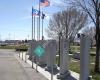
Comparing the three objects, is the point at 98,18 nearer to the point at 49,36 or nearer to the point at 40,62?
the point at 40,62

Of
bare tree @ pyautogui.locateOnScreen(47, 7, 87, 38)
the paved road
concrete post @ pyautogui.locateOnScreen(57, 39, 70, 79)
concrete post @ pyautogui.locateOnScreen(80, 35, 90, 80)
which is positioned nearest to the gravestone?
concrete post @ pyautogui.locateOnScreen(57, 39, 70, 79)

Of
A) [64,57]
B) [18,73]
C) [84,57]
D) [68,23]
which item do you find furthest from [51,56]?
[68,23]

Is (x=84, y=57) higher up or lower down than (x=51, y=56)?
higher up

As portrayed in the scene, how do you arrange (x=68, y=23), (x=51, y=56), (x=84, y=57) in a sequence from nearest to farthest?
1. (x=84, y=57)
2. (x=51, y=56)
3. (x=68, y=23)

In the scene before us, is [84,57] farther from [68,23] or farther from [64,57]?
[68,23]

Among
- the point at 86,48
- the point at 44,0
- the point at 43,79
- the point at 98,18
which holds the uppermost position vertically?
the point at 44,0

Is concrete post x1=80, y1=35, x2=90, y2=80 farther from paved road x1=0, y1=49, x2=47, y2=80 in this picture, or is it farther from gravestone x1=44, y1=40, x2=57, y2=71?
paved road x1=0, y1=49, x2=47, y2=80

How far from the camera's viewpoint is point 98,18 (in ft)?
78.7

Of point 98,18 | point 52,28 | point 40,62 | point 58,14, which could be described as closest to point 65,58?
point 98,18

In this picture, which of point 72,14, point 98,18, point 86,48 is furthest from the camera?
point 72,14

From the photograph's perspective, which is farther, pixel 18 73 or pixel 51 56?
pixel 18 73

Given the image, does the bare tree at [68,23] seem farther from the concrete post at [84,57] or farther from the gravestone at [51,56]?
the concrete post at [84,57]

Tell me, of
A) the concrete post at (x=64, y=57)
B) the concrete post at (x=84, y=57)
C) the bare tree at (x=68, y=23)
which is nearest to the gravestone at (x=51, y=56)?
the concrete post at (x=64, y=57)

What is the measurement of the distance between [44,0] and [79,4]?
48.7 ft
